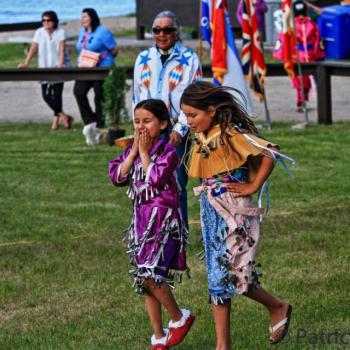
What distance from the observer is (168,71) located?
9.34 meters

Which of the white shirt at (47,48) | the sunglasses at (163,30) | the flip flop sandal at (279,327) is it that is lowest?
the flip flop sandal at (279,327)

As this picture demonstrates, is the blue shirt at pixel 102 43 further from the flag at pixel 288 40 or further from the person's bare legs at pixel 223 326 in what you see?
the person's bare legs at pixel 223 326

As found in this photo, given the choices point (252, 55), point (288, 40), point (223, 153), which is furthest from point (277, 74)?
point (223, 153)

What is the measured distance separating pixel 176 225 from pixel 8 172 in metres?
7.93

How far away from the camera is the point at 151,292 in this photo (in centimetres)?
739

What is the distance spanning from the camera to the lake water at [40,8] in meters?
31.3

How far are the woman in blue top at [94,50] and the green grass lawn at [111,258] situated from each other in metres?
2.34

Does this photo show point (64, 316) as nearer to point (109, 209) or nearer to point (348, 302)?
point (348, 302)

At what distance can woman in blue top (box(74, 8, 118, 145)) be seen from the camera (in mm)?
18812

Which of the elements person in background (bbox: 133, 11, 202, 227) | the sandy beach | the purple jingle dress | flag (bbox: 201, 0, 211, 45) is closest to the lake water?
the sandy beach

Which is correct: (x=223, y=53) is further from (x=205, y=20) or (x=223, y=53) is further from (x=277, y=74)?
(x=277, y=74)

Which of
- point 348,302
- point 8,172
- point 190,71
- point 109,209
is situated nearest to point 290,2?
point 8,172

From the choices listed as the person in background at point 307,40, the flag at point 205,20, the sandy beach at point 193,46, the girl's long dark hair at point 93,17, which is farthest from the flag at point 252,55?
the person in background at point 307,40

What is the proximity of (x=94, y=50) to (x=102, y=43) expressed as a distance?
8.3 inches
